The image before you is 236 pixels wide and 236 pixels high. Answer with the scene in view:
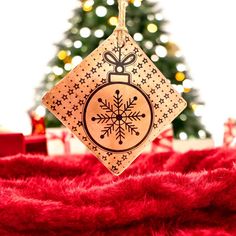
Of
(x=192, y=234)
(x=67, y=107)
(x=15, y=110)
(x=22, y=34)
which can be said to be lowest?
(x=15, y=110)

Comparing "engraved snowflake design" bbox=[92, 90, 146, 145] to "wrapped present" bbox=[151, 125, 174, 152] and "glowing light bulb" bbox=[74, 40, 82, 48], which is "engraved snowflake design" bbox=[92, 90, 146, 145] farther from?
"glowing light bulb" bbox=[74, 40, 82, 48]

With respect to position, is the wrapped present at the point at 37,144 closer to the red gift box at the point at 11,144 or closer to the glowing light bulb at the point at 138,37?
the red gift box at the point at 11,144

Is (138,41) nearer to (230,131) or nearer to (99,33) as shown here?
(99,33)

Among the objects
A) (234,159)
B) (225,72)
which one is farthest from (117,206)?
(225,72)

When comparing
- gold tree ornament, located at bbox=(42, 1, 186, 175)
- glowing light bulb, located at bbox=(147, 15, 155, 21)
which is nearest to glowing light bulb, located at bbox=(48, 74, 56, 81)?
glowing light bulb, located at bbox=(147, 15, 155, 21)

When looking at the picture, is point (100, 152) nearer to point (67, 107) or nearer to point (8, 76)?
point (67, 107)

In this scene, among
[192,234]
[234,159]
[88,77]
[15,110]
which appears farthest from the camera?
[15,110]

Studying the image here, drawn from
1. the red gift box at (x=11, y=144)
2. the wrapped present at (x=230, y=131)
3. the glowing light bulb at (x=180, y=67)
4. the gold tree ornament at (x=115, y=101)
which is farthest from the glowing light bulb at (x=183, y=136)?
the gold tree ornament at (x=115, y=101)
